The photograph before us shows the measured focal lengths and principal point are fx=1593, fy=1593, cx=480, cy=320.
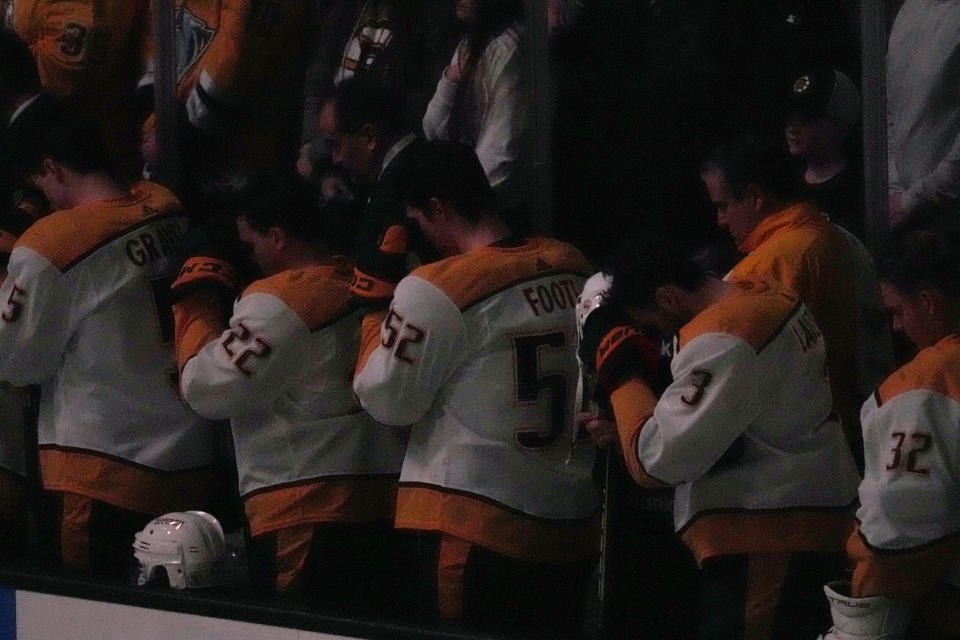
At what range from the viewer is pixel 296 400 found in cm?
358

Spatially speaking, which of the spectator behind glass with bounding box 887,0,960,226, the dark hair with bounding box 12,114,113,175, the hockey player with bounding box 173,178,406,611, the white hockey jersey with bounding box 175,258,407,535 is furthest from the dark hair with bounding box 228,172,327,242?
the spectator behind glass with bounding box 887,0,960,226

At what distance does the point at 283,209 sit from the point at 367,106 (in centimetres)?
42

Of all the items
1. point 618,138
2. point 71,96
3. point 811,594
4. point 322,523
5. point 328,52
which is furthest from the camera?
point 71,96

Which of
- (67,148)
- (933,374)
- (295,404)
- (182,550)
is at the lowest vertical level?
(182,550)

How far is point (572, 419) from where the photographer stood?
3330 mm

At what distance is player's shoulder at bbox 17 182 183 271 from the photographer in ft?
12.3

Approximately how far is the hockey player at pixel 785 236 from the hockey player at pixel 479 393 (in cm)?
37

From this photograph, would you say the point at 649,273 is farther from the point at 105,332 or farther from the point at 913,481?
the point at 105,332

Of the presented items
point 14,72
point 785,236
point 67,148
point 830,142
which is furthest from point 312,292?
point 14,72

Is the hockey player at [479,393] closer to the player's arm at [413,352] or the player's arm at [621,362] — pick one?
the player's arm at [413,352]

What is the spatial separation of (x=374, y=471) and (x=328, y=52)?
4.12 ft

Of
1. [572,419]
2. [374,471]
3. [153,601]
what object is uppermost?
[572,419]

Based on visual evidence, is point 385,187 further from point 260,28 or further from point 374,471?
point 260,28

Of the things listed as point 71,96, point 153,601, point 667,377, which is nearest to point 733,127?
point 667,377
